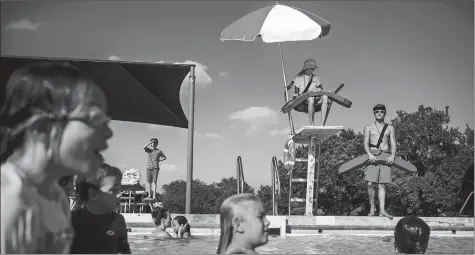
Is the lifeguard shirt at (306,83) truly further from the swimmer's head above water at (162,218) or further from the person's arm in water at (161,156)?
the person's arm in water at (161,156)

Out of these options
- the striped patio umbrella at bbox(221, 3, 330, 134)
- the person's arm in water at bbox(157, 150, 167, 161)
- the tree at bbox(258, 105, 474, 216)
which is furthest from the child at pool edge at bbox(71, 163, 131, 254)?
the tree at bbox(258, 105, 474, 216)

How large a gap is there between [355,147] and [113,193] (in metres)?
40.3

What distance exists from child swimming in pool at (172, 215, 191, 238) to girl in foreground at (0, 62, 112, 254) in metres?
5.73

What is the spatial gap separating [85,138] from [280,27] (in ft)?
24.0

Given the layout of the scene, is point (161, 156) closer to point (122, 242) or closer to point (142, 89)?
point (142, 89)

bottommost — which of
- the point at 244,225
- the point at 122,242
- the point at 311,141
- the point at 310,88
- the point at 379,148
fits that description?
the point at 122,242

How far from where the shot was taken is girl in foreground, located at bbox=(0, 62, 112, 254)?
1606mm

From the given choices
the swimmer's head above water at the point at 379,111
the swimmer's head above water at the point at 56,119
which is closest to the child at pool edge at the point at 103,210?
the swimmer's head above water at the point at 56,119

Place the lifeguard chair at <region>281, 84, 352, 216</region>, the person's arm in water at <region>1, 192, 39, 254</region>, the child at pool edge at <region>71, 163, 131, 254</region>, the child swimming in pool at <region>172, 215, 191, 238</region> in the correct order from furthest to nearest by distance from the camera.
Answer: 1. the lifeguard chair at <region>281, 84, 352, 216</region>
2. the child swimming in pool at <region>172, 215, 191, 238</region>
3. the child at pool edge at <region>71, 163, 131, 254</region>
4. the person's arm in water at <region>1, 192, 39, 254</region>

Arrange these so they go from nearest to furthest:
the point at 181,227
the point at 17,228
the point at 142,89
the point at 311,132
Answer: the point at 17,228 < the point at 142,89 < the point at 181,227 < the point at 311,132

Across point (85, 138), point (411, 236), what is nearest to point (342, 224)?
point (411, 236)

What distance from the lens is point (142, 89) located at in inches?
135

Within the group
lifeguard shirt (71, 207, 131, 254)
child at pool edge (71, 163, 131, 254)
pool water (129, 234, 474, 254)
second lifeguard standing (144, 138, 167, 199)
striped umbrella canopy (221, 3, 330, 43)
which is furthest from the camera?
second lifeguard standing (144, 138, 167, 199)

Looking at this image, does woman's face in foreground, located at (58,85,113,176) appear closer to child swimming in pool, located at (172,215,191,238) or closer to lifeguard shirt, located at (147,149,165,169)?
child swimming in pool, located at (172,215,191,238)
